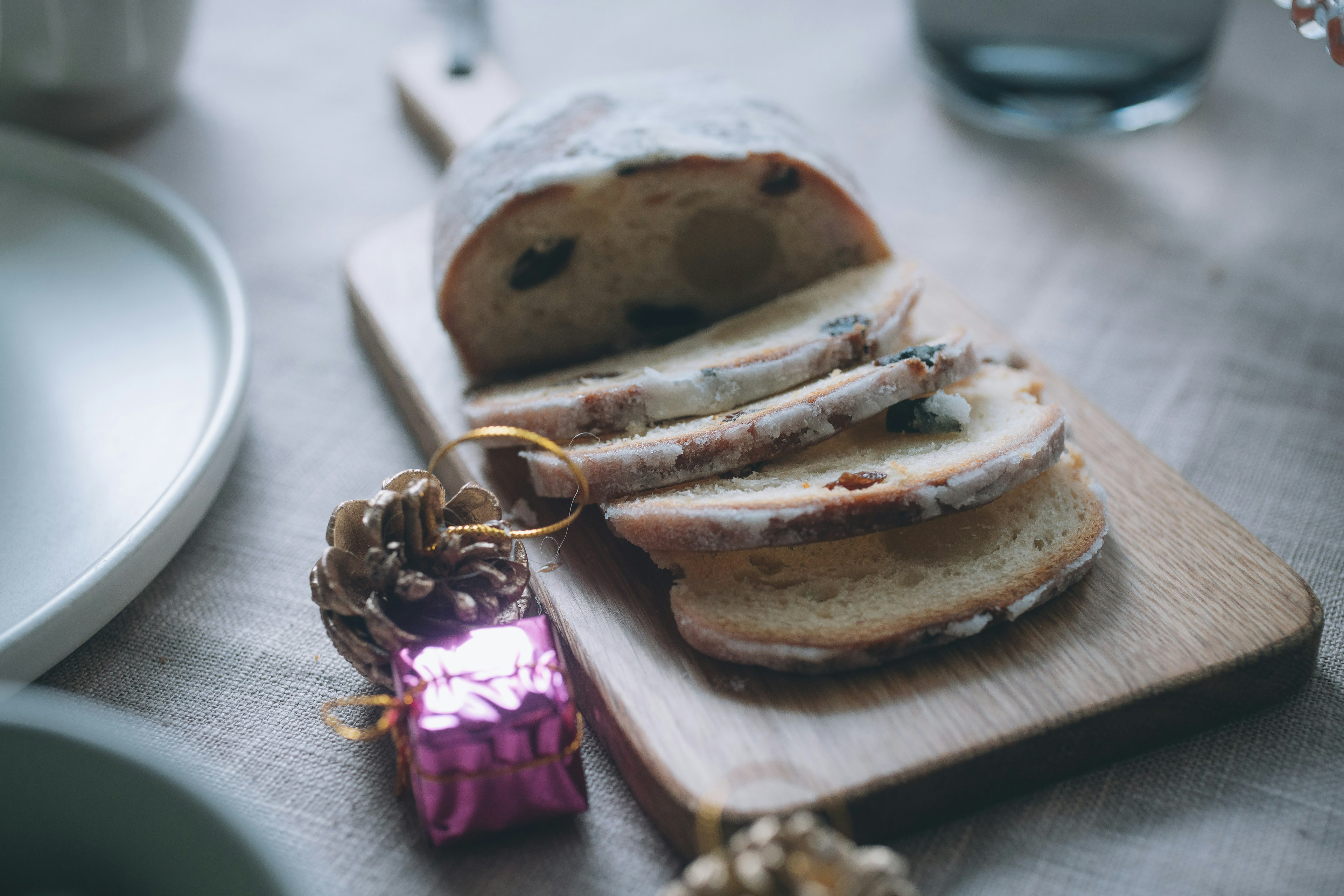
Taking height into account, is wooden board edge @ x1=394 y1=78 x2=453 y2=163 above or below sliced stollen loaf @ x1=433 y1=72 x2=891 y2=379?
below

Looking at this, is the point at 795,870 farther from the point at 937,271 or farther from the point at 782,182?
the point at 937,271

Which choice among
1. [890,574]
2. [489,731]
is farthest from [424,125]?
[489,731]

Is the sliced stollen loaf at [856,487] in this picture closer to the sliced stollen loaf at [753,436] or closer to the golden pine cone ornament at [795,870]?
the sliced stollen loaf at [753,436]

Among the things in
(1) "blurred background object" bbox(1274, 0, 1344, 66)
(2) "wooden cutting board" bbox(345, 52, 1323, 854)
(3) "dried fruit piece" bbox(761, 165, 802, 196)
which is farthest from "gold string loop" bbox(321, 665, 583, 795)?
(1) "blurred background object" bbox(1274, 0, 1344, 66)

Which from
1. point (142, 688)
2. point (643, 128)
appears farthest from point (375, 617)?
point (643, 128)

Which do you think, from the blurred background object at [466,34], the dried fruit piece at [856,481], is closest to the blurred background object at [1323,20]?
the dried fruit piece at [856,481]

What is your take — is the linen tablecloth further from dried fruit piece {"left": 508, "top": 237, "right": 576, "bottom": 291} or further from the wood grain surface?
dried fruit piece {"left": 508, "top": 237, "right": 576, "bottom": 291}
